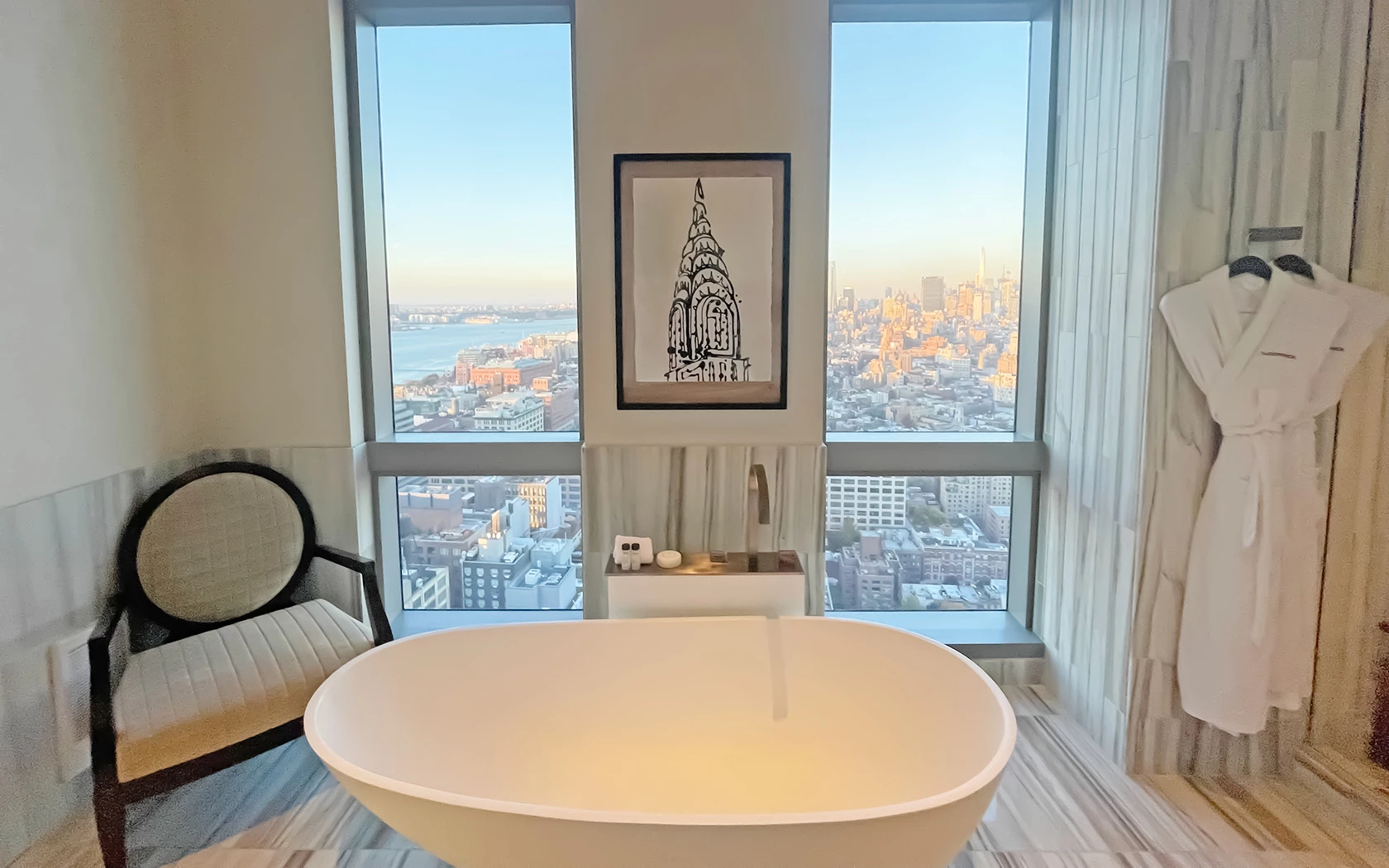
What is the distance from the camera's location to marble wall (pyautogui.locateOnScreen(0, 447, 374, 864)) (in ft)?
5.98

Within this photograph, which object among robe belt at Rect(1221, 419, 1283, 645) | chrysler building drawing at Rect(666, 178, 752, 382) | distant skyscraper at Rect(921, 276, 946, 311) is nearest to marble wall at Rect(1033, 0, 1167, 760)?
robe belt at Rect(1221, 419, 1283, 645)

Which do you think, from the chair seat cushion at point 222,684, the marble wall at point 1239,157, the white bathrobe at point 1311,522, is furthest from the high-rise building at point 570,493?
the white bathrobe at point 1311,522

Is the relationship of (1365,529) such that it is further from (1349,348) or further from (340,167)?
(340,167)

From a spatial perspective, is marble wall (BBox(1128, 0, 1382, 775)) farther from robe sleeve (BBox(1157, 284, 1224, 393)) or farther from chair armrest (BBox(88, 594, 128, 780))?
chair armrest (BBox(88, 594, 128, 780))

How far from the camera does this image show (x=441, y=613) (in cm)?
288

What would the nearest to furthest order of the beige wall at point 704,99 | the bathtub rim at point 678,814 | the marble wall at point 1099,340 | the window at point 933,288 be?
the bathtub rim at point 678,814 → the marble wall at point 1099,340 → the beige wall at point 704,99 → the window at point 933,288

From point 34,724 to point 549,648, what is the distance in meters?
1.31

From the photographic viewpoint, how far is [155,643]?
7.45 feet

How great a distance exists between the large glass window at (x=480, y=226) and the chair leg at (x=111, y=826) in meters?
1.43

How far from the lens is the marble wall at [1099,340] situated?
207cm

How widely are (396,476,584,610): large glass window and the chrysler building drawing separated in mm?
687

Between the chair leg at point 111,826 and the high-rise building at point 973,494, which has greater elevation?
the high-rise building at point 973,494

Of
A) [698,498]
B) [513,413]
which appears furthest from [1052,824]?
[513,413]

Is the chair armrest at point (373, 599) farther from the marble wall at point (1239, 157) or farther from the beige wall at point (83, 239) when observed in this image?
the marble wall at point (1239, 157)
